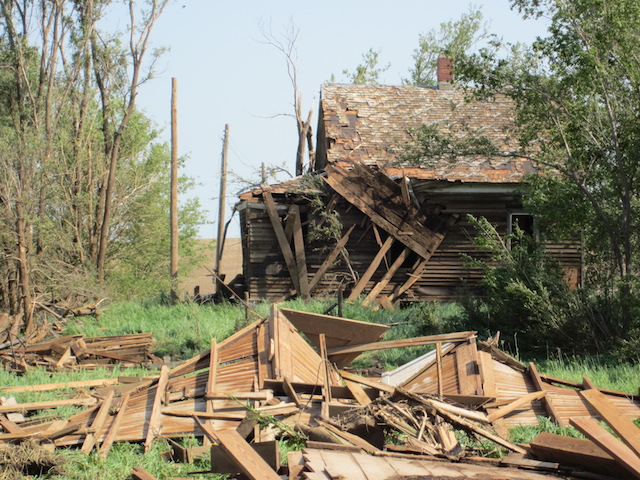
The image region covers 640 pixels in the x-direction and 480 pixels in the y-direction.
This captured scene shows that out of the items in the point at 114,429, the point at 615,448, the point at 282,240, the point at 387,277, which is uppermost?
the point at 282,240

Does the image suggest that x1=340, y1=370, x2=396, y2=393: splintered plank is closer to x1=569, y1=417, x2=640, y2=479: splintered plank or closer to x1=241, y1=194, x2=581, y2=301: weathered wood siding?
x1=569, y1=417, x2=640, y2=479: splintered plank

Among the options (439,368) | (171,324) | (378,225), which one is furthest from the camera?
(378,225)

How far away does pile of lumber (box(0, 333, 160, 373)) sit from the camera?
12.2 metres

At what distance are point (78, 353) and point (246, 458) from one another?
8.01m

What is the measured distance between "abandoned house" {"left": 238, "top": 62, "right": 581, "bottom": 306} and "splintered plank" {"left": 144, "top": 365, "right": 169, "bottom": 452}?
923cm

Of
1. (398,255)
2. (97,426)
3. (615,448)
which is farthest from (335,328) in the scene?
(398,255)

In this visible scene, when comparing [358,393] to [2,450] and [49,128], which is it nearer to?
[2,450]

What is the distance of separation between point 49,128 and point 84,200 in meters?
2.51

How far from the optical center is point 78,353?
12.5 metres


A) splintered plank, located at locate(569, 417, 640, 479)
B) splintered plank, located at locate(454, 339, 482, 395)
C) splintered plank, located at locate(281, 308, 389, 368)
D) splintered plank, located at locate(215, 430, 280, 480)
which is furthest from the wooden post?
splintered plank, located at locate(569, 417, 640, 479)

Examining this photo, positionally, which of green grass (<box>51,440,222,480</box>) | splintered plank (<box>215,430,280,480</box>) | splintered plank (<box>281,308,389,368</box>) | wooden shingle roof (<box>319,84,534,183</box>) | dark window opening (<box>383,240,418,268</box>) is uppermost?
wooden shingle roof (<box>319,84,534,183</box>)

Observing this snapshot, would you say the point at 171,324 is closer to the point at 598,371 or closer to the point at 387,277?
the point at 387,277

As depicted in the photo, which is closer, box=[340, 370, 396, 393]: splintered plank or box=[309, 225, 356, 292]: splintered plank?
box=[340, 370, 396, 393]: splintered plank

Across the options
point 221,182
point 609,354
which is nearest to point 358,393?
point 609,354
